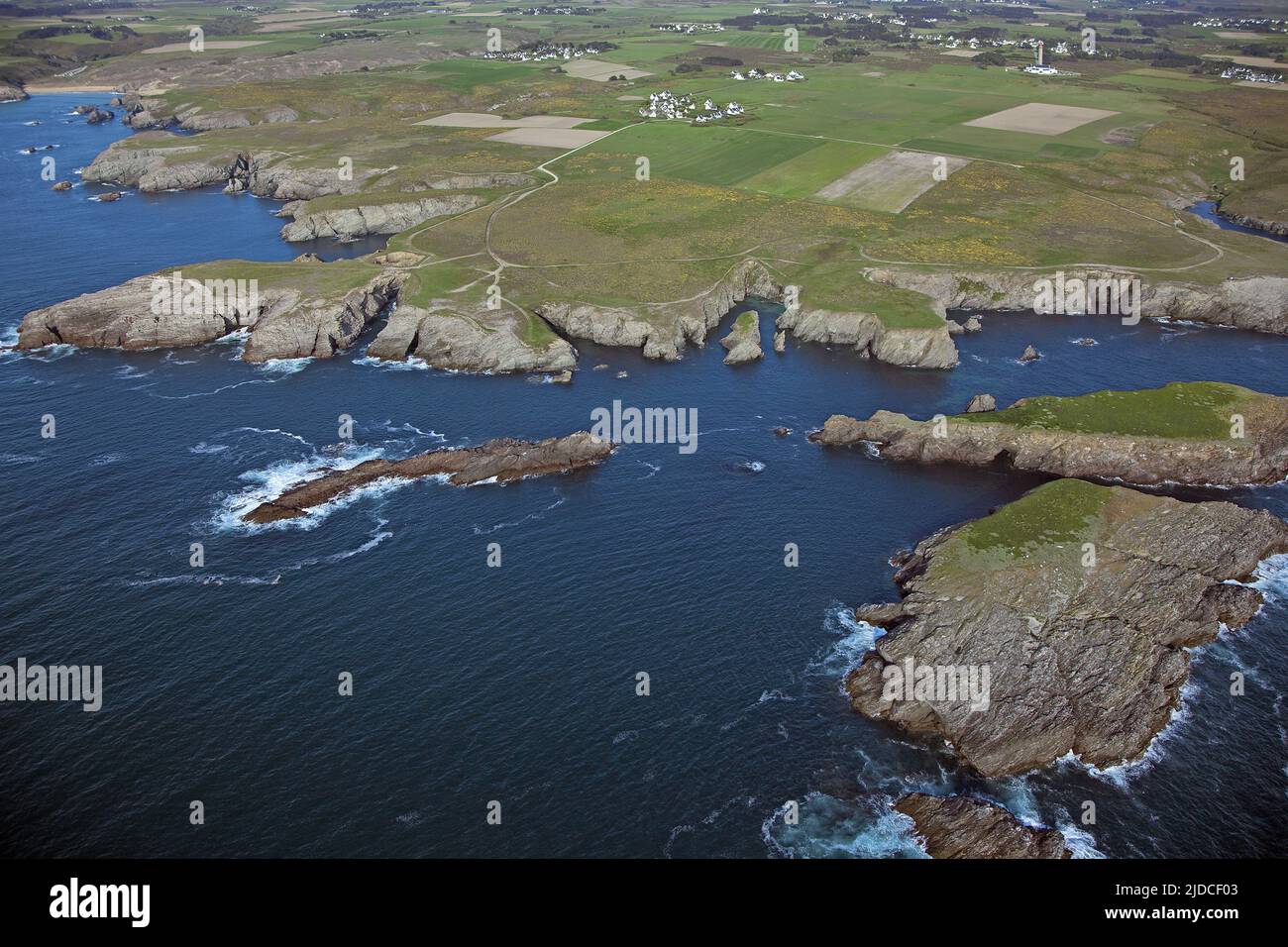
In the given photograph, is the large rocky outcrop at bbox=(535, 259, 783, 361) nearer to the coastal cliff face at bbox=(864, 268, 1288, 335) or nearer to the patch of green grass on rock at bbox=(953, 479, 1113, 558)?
the coastal cliff face at bbox=(864, 268, 1288, 335)

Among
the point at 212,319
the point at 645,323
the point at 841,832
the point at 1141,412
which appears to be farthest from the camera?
the point at 212,319

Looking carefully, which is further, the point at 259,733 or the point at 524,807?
the point at 259,733

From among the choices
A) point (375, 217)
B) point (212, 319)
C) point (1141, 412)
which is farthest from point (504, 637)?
point (375, 217)

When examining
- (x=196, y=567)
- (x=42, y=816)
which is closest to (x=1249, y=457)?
(x=196, y=567)

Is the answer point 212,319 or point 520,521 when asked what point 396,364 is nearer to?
point 212,319

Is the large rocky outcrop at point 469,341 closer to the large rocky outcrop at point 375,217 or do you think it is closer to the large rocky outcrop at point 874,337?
the large rocky outcrop at point 874,337
